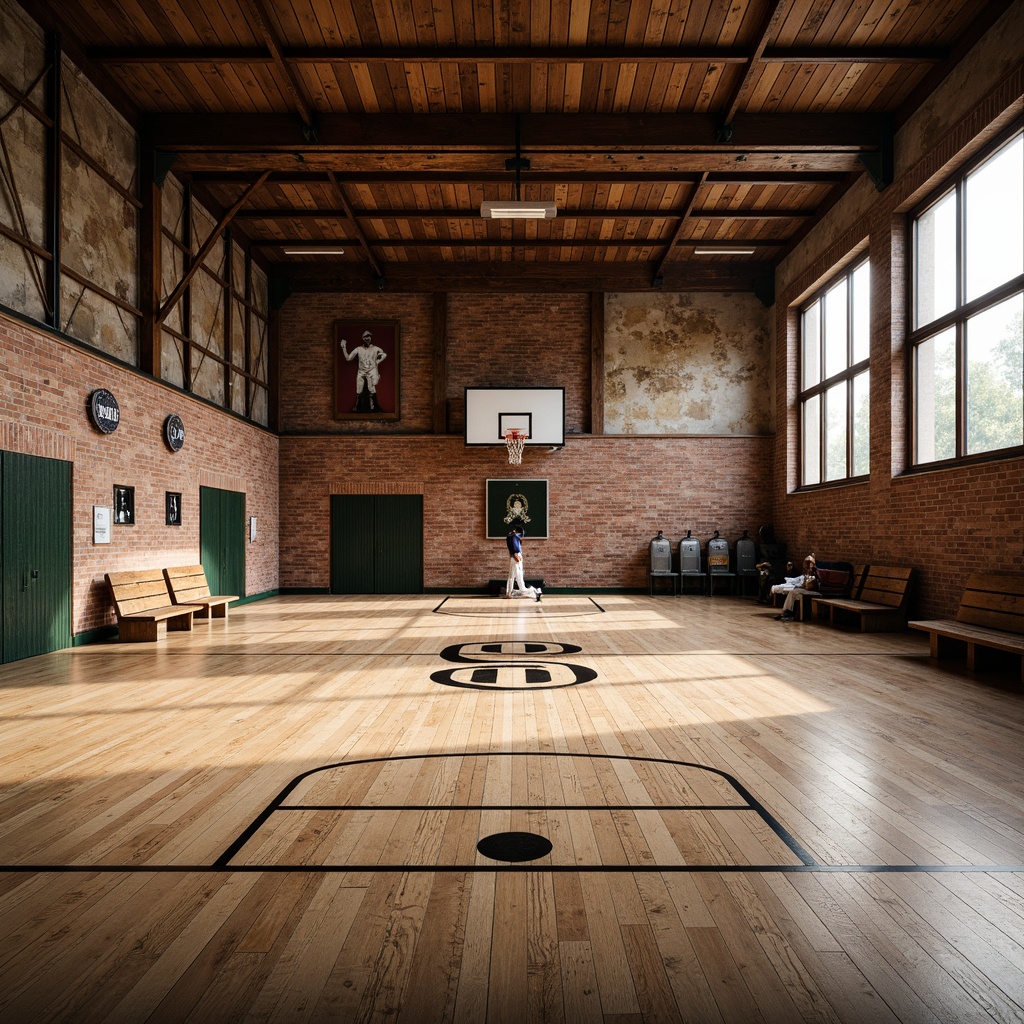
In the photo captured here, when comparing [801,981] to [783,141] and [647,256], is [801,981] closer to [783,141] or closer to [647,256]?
[783,141]

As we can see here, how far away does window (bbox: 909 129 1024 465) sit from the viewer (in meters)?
7.05

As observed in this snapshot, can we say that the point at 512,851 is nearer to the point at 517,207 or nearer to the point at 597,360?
the point at 517,207

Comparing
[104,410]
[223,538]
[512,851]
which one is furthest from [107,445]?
[512,851]

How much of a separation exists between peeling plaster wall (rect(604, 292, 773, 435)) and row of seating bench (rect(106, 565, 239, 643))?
7781 millimetres

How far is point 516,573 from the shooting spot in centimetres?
1312

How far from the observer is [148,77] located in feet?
27.1

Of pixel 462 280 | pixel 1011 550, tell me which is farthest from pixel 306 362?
pixel 1011 550

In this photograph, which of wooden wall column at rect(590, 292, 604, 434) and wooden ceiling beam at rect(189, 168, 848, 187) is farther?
wooden wall column at rect(590, 292, 604, 434)

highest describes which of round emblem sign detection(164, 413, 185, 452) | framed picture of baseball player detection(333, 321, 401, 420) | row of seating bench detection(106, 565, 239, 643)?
framed picture of baseball player detection(333, 321, 401, 420)

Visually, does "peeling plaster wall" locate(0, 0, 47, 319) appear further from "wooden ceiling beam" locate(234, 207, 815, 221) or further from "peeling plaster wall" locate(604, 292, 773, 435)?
"peeling plaster wall" locate(604, 292, 773, 435)

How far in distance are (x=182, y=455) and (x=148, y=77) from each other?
450cm

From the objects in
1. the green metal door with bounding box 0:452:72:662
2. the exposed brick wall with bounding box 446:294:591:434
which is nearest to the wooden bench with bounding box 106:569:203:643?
the green metal door with bounding box 0:452:72:662

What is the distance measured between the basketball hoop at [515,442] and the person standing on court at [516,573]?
138 cm

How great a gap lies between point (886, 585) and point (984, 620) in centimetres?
231
